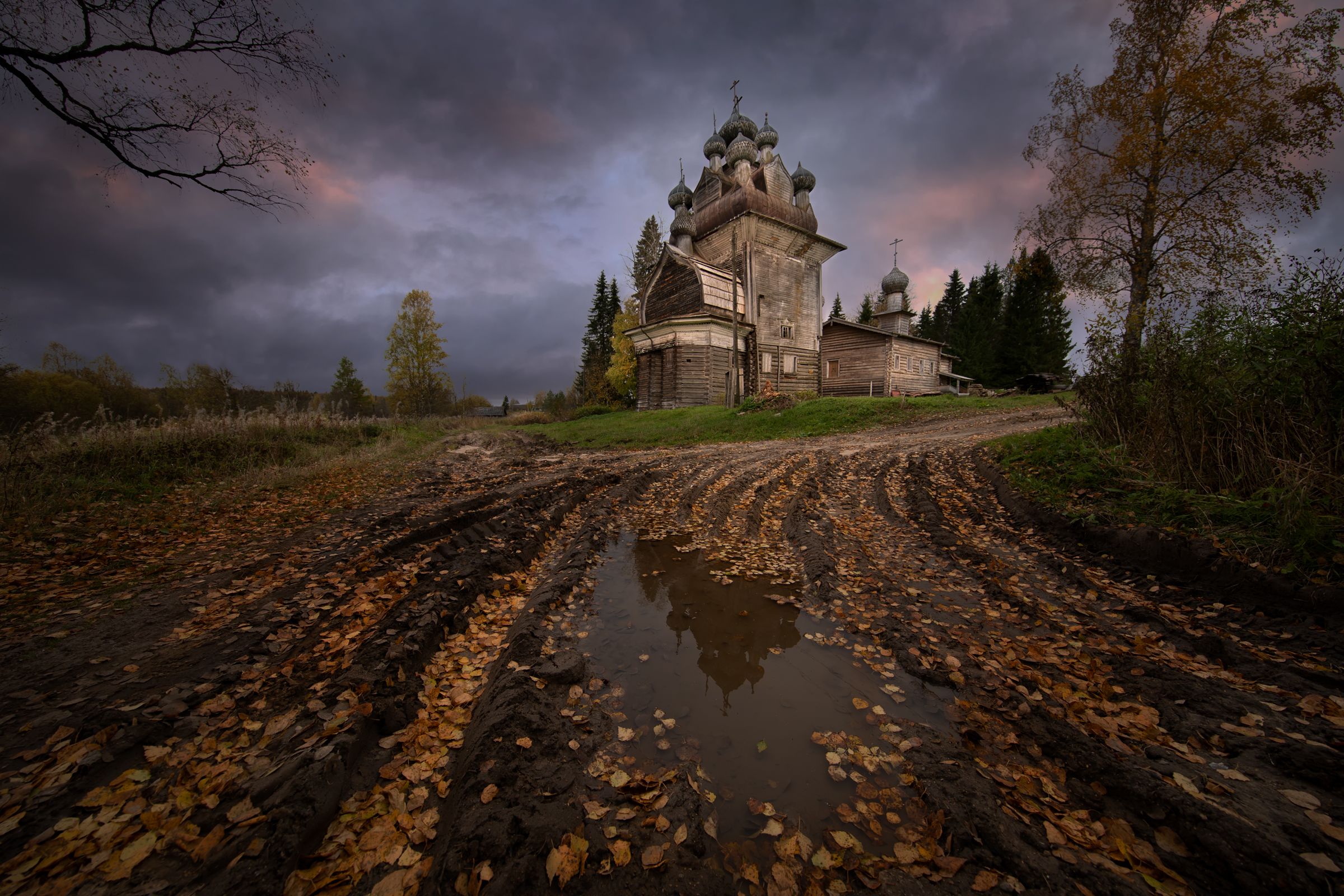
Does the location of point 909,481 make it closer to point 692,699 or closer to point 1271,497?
point 1271,497

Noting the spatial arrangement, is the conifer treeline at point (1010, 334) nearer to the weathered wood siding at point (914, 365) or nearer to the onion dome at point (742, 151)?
the weathered wood siding at point (914, 365)

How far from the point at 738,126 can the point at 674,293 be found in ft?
43.6

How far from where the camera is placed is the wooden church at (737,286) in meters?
25.1

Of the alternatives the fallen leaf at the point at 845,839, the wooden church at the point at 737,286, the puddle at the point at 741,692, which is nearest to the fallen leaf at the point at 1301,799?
the puddle at the point at 741,692

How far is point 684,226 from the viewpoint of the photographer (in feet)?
97.3

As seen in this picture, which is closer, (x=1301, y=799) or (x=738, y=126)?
(x=1301, y=799)

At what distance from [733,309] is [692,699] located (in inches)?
936

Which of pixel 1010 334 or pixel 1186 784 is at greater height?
pixel 1010 334

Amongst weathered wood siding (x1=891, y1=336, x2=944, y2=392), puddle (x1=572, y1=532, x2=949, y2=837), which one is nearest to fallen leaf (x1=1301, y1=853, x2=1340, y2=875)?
puddle (x1=572, y1=532, x2=949, y2=837)

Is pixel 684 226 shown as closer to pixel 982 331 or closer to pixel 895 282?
pixel 895 282

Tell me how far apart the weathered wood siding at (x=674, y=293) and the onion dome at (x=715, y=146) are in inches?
404

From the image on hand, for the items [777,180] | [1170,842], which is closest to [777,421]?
[1170,842]

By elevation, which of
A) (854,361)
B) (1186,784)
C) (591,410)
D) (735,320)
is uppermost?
(735,320)

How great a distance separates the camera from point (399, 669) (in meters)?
3.59
